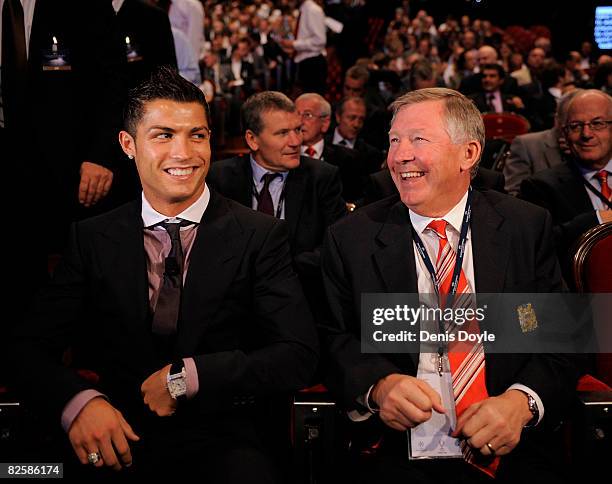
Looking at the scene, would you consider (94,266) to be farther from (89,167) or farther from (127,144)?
(89,167)

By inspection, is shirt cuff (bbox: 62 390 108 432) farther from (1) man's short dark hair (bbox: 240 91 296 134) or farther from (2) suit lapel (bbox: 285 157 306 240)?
(1) man's short dark hair (bbox: 240 91 296 134)

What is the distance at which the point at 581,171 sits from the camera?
11.3 ft

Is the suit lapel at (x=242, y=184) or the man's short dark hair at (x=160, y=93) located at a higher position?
the man's short dark hair at (x=160, y=93)

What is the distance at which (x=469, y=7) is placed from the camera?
67.8ft

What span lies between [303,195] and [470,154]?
1.55 metres

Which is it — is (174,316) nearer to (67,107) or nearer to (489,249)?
(489,249)

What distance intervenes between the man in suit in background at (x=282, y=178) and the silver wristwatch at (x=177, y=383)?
5.58 ft

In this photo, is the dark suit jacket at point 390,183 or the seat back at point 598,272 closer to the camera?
the seat back at point 598,272

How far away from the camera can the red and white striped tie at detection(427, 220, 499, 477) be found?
71.3 inches

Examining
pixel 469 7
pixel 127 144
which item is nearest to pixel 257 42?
pixel 469 7

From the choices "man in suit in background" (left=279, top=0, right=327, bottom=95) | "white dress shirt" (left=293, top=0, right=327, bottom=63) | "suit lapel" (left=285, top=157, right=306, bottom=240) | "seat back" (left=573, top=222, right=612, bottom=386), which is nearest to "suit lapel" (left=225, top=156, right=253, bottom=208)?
"suit lapel" (left=285, top=157, right=306, bottom=240)

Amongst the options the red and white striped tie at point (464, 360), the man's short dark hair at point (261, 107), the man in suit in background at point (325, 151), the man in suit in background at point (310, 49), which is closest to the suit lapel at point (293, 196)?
the man's short dark hair at point (261, 107)

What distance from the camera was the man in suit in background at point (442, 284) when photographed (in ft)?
5.81

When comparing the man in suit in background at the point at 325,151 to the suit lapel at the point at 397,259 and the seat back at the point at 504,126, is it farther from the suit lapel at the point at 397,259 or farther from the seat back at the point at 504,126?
the suit lapel at the point at 397,259
